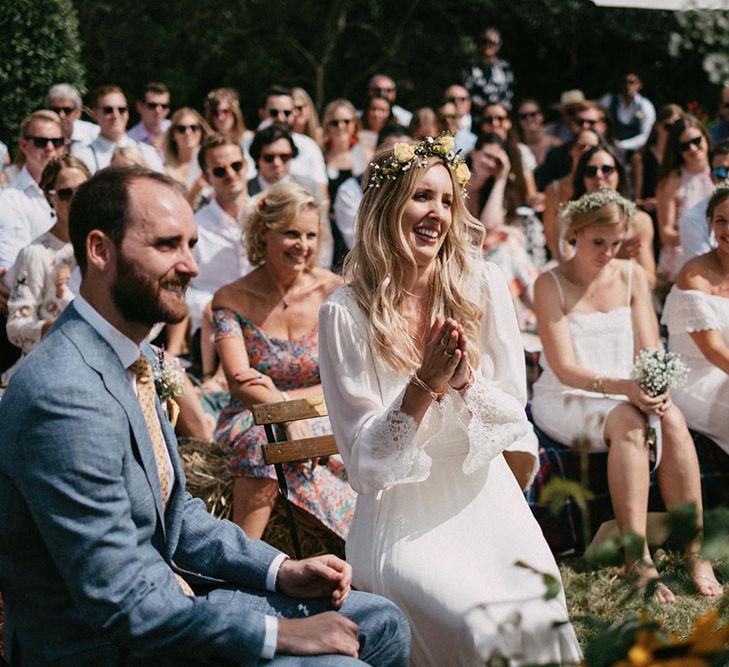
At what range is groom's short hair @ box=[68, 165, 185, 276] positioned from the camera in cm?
251

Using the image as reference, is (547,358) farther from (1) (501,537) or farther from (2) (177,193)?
(2) (177,193)

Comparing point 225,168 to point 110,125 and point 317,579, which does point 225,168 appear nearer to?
point 110,125

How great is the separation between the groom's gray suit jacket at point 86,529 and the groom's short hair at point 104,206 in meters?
0.20

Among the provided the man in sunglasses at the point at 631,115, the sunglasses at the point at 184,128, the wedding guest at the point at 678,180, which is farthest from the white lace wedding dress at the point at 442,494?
the man in sunglasses at the point at 631,115

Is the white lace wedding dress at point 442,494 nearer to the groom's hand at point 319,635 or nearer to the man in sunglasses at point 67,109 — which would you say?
the groom's hand at point 319,635

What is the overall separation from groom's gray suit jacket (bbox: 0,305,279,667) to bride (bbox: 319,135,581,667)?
0.86m

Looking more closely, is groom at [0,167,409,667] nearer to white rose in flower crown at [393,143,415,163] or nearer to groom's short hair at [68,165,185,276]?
groom's short hair at [68,165,185,276]

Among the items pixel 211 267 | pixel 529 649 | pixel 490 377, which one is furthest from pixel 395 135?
pixel 529 649

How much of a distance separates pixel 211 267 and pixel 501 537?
4.40m

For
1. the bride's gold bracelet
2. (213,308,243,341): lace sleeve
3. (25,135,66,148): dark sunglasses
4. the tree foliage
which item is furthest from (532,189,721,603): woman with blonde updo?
the tree foliage

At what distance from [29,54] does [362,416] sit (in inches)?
298

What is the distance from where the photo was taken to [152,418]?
273cm

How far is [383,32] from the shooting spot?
14461 mm

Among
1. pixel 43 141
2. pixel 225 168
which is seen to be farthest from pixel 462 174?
pixel 43 141
